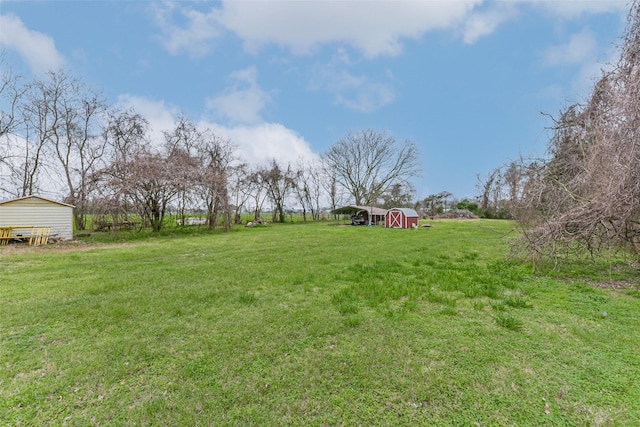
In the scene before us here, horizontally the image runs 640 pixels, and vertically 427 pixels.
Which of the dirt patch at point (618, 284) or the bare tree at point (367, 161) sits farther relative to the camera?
the bare tree at point (367, 161)

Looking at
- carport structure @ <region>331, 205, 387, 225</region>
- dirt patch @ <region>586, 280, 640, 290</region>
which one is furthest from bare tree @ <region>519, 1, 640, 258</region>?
carport structure @ <region>331, 205, 387, 225</region>

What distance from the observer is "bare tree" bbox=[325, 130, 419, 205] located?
31.8 metres

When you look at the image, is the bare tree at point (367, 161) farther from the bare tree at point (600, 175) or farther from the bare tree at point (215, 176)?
the bare tree at point (600, 175)

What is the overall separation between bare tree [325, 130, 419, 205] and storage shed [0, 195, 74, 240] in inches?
996

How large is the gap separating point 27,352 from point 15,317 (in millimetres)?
1173

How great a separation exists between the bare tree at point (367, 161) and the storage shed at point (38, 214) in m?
25.3

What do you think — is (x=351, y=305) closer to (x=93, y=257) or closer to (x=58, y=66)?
(x=93, y=257)

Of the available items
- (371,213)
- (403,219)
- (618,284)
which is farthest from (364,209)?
(618,284)

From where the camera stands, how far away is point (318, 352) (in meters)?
2.36

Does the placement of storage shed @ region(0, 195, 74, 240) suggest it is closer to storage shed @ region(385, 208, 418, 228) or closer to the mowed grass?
the mowed grass

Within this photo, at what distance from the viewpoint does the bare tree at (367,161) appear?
31.8 meters

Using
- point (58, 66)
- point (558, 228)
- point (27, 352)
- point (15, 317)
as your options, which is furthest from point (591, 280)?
point (58, 66)

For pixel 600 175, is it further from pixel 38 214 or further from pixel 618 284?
pixel 38 214

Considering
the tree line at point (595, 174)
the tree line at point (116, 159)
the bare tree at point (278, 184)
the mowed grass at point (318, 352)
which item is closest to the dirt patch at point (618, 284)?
the mowed grass at point (318, 352)
